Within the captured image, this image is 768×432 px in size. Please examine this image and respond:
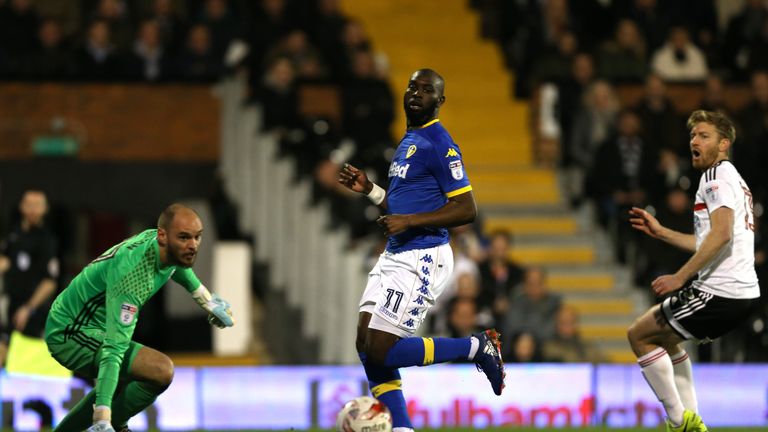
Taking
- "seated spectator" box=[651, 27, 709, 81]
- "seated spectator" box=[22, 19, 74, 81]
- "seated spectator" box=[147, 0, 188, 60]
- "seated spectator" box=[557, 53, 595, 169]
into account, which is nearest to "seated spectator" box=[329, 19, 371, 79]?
"seated spectator" box=[147, 0, 188, 60]

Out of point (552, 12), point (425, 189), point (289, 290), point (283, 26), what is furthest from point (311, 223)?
point (425, 189)

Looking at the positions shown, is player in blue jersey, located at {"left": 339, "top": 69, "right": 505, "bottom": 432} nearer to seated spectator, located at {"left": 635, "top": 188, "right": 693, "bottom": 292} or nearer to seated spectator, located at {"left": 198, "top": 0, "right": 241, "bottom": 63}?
seated spectator, located at {"left": 635, "top": 188, "right": 693, "bottom": 292}

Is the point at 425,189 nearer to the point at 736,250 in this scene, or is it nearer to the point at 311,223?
the point at 736,250

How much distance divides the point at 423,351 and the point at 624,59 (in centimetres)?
980

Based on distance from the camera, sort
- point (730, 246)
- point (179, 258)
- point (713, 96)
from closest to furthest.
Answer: point (179, 258) → point (730, 246) → point (713, 96)

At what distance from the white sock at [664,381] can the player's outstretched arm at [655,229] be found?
66 centimetres

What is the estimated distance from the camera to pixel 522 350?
13.6 m

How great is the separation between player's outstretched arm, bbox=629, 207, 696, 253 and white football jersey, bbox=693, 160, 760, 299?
7.3 inches

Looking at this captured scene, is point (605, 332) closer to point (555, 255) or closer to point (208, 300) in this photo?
point (555, 255)

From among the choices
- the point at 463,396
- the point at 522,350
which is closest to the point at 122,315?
the point at 463,396

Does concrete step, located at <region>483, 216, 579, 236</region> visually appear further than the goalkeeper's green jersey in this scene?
Yes

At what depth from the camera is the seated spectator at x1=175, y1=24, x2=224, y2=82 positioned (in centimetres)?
1705

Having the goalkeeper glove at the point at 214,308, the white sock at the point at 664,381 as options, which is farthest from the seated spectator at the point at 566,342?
the goalkeeper glove at the point at 214,308

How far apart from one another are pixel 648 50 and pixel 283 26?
435 centimetres
